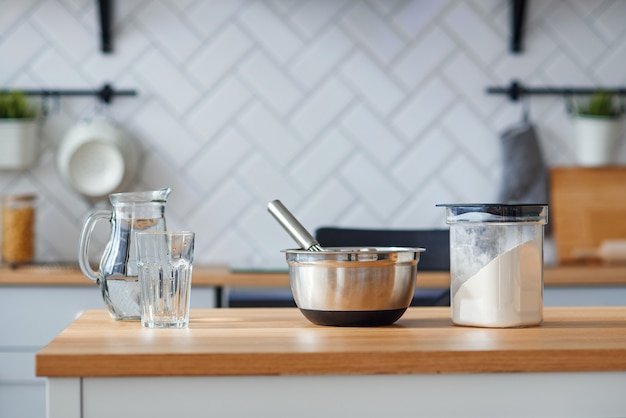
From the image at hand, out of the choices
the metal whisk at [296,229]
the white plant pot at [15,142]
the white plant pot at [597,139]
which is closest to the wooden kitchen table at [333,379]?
the metal whisk at [296,229]

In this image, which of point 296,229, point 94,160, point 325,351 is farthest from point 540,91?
point 325,351

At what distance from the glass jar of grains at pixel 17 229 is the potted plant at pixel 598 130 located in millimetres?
1852

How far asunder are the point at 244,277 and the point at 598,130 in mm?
1356

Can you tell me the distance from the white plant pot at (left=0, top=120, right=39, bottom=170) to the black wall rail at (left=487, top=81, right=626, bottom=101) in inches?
61.8

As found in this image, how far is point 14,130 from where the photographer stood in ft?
9.70

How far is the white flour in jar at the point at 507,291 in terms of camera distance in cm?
121

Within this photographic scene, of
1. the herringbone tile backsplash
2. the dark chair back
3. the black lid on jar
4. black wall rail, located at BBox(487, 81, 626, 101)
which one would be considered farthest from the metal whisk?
black wall rail, located at BBox(487, 81, 626, 101)

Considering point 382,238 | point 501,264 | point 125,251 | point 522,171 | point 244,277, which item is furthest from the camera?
point 522,171

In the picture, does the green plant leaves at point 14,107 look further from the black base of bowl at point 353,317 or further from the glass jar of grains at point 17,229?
the black base of bowl at point 353,317

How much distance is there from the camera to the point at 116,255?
131 centimetres

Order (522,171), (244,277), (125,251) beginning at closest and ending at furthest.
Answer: (125,251), (244,277), (522,171)

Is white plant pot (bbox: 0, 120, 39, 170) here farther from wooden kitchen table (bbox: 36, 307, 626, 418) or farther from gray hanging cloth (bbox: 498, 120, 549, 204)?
wooden kitchen table (bbox: 36, 307, 626, 418)

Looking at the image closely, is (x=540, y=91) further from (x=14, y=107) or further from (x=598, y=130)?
(x=14, y=107)

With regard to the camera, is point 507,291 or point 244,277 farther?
point 244,277
